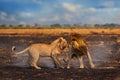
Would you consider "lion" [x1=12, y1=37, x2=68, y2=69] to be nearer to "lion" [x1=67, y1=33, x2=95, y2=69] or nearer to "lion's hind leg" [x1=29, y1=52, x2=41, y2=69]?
"lion's hind leg" [x1=29, y1=52, x2=41, y2=69]

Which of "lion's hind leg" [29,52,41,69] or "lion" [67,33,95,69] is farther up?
"lion" [67,33,95,69]

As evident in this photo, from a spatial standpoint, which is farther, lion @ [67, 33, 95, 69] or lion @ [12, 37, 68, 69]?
lion @ [67, 33, 95, 69]

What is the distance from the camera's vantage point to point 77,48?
18.7 m

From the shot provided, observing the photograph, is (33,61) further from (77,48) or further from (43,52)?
(77,48)

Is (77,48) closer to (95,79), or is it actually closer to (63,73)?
(63,73)

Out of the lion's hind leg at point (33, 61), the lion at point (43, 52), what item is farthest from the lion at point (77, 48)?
the lion's hind leg at point (33, 61)

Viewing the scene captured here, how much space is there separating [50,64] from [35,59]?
1.91 metres

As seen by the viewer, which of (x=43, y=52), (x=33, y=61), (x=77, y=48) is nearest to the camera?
(x=33, y=61)

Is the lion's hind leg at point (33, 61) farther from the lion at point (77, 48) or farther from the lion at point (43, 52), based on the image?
the lion at point (77, 48)

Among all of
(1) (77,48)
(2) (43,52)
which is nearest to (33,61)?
(2) (43,52)

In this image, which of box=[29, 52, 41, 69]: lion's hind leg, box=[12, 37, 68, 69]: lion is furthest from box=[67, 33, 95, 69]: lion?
box=[29, 52, 41, 69]: lion's hind leg

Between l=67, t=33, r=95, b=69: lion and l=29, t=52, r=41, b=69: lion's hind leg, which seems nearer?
l=29, t=52, r=41, b=69: lion's hind leg

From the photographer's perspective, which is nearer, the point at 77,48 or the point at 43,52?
the point at 43,52

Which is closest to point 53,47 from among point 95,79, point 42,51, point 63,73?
point 42,51
